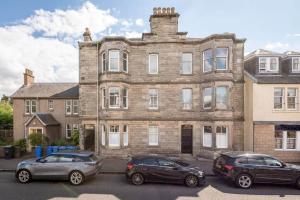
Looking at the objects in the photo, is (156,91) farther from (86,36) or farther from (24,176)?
(24,176)

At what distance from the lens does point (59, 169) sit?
31.5 feet

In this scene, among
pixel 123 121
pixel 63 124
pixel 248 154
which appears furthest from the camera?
pixel 63 124

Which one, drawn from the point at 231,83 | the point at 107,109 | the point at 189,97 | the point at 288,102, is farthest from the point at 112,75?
the point at 288,102

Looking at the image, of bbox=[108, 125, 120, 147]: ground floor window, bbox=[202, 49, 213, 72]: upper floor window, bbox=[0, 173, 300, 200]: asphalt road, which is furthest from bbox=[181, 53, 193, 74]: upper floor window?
bbox=[0, 173, 300, 200]: asphalt road

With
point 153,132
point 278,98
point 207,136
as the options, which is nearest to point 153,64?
point 153,132

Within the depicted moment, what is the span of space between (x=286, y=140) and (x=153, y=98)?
11955 millimetres

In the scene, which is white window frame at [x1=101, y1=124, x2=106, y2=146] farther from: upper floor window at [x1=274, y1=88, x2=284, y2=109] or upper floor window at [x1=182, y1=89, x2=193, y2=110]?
upper floor window at [x1=274, y1=88, x2=284, y2=109]

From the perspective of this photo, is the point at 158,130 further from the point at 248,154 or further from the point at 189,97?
the point at 248,154

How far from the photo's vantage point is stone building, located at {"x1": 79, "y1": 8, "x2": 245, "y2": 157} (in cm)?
1594

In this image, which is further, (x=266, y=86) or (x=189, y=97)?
(x=189, y=97)

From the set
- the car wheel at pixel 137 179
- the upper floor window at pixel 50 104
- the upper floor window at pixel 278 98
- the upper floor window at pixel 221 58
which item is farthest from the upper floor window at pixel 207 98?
the upper floor window at pixel 50 104

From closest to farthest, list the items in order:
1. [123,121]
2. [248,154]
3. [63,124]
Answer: [248,154], [123,121], [63,124]

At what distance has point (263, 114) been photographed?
15078 millimetres

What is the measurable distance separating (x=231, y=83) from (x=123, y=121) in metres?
9.90
